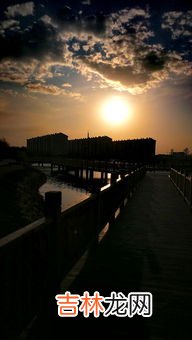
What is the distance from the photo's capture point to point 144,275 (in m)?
4.93

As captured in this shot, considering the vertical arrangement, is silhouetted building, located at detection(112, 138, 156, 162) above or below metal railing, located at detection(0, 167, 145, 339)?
above

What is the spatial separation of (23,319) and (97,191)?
141 inches

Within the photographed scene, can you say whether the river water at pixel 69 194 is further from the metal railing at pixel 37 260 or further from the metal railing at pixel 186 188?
the metal railing at pixel 37 260

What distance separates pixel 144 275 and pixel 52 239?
7.64 ft

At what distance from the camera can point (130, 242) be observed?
6926 mm

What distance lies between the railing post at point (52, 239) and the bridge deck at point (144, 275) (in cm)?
39

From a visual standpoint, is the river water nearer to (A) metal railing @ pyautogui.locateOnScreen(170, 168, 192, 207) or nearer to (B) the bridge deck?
(A) metal railing @ pyautogui.locateOnScreen(170, 168, 192, 207)

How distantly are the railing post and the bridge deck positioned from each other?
1.28ft

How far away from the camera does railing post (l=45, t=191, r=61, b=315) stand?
3.36m

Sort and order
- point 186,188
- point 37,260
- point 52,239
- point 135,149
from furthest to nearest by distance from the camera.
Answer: point 135,149 < point 186,188 < point 52,239 < point 37,260

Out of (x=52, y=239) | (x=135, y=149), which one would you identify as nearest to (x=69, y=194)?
(x=135, y=149)

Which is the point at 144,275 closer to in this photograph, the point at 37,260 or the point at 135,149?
the point at 37,260

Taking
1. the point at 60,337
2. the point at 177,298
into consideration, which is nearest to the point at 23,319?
the point at 60,337

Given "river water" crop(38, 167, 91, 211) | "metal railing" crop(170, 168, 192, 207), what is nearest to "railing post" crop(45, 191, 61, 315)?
"metal railing" crop(170, 168, 192, 207)
